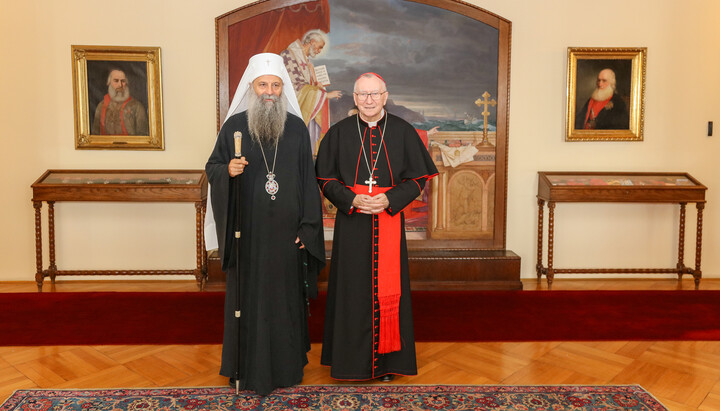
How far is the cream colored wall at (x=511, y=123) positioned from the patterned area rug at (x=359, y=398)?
11.3 feet

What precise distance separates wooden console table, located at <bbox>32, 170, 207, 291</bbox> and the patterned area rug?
2.85 m

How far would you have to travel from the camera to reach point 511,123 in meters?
6.84

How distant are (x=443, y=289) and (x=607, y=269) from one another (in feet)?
6.50

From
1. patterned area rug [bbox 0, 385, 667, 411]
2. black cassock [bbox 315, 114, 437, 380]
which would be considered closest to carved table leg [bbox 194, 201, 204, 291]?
patterned area rug [bbox 0, 385, 667, 411]

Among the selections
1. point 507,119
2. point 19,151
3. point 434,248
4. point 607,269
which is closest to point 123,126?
point 19,151

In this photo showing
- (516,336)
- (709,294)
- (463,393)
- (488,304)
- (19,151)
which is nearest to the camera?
(463,393)

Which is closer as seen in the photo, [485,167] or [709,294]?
[709,294]

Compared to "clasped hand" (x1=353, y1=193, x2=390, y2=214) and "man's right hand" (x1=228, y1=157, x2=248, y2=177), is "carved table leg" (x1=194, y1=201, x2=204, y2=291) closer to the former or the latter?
"man's right hand" (x1=228, y1=157, x2=248, y2=177)

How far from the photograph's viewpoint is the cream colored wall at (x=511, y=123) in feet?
21.5

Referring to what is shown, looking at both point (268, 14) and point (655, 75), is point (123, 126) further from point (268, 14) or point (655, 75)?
point (655, 75)

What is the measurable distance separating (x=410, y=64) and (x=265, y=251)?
394 cm

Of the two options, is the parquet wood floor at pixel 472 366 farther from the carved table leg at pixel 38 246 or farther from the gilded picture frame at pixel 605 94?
the gilded picture frame at pixel 605 94

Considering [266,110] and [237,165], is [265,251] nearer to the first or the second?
[237,165]

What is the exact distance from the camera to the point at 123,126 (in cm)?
664
